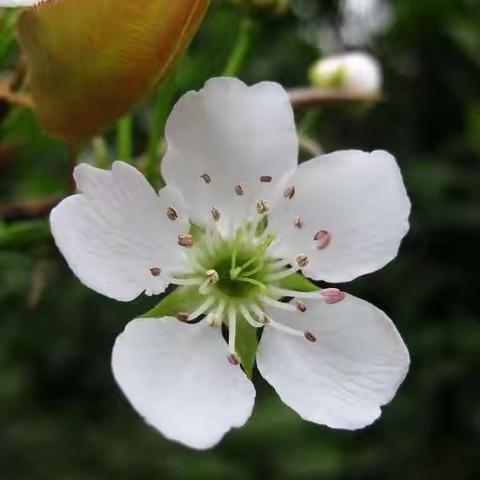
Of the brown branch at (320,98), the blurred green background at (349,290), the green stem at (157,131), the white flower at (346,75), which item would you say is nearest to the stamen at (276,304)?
the green stem at (157,131)

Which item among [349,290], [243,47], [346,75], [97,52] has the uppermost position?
[97,52]

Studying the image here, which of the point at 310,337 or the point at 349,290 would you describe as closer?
the point at 310,337

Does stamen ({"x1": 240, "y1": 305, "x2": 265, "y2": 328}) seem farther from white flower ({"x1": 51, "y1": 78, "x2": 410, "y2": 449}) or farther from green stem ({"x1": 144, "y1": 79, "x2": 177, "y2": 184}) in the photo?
green stem ({"x1": 144, "y1": 79, "x2": 177, "y2": 184})

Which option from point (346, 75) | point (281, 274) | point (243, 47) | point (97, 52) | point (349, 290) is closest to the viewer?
point (97, 52)

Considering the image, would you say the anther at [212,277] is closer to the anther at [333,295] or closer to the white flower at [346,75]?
the anther at [333,295]

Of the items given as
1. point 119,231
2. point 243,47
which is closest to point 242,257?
point 119,231

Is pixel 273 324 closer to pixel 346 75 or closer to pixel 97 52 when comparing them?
pixel 97 52

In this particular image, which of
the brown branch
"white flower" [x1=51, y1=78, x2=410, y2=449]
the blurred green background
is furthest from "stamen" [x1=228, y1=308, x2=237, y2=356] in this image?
the blurred green background

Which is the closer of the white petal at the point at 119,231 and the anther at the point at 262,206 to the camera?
the white petal at the point at 119,231

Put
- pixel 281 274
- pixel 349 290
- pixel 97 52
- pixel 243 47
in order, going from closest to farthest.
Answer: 1. pixel 97 52
2. pixel 281 274
3. pixel 243 47
4. pixel 349 290
